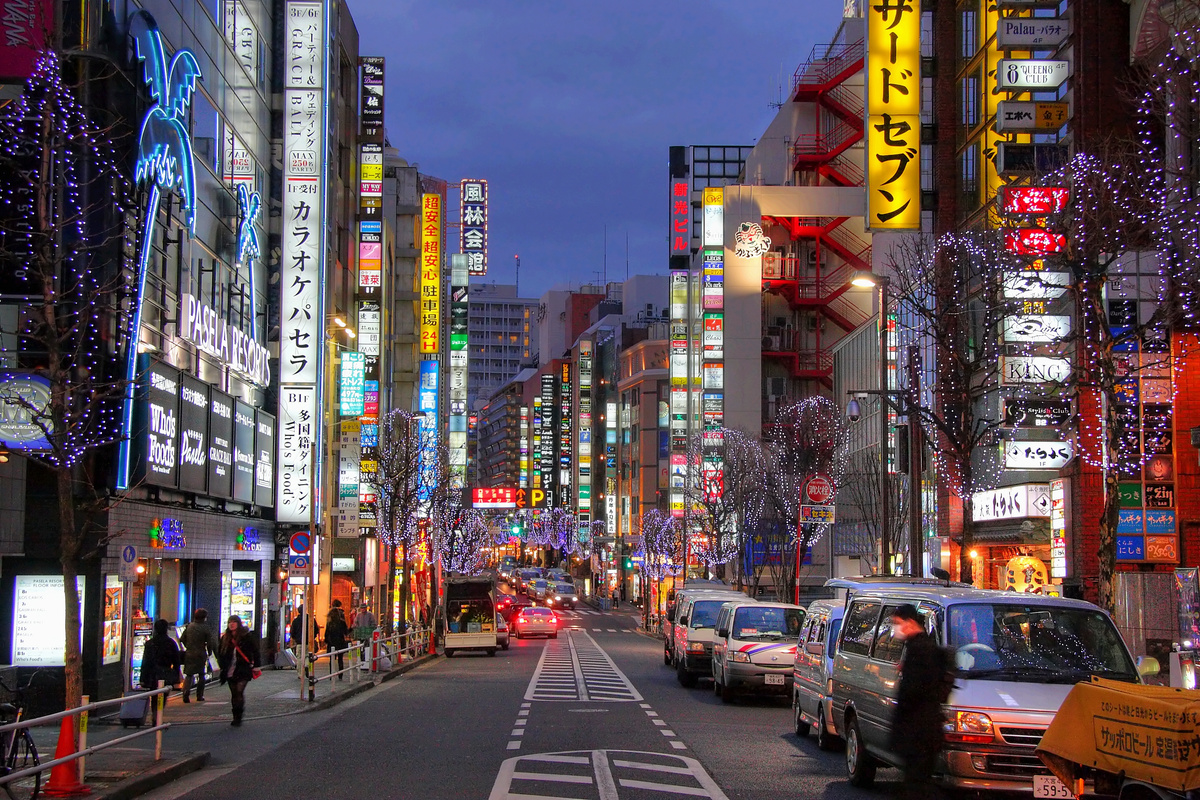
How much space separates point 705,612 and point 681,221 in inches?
2480

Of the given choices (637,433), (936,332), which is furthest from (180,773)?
(637,433)

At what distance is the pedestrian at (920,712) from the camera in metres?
10.1

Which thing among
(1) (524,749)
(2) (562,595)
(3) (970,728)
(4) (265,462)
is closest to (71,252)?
(1) (524,749)

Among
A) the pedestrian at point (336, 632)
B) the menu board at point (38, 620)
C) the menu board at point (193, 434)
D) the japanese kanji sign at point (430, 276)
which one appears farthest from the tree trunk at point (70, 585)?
the japanese kanji sign at point (430, 276)

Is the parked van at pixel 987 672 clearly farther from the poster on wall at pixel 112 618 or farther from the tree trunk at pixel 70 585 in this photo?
the poster on wall at pixel 112 618

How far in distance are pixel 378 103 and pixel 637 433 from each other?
73.9 meters

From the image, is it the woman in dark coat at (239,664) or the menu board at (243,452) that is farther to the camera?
the menu board at (243,452)

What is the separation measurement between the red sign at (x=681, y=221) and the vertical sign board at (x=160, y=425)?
64.9 metres

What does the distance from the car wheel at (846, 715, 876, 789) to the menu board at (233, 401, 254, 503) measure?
2189cm

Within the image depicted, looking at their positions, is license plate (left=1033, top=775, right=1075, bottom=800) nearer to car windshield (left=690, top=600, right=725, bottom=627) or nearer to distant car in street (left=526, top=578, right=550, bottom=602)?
car windshield (left=690, top=600, right=725, bottom=627)

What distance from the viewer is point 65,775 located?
519 inches

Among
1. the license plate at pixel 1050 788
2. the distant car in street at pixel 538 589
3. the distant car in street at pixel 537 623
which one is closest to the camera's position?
the license plate at pixel 1050 788

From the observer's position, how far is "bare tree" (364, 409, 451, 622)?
1970 inches

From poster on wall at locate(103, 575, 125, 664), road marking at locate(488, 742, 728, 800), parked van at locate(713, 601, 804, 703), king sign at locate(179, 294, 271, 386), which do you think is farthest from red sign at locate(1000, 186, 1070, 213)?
poster on wall at locate(103, 575, 125, 664)
